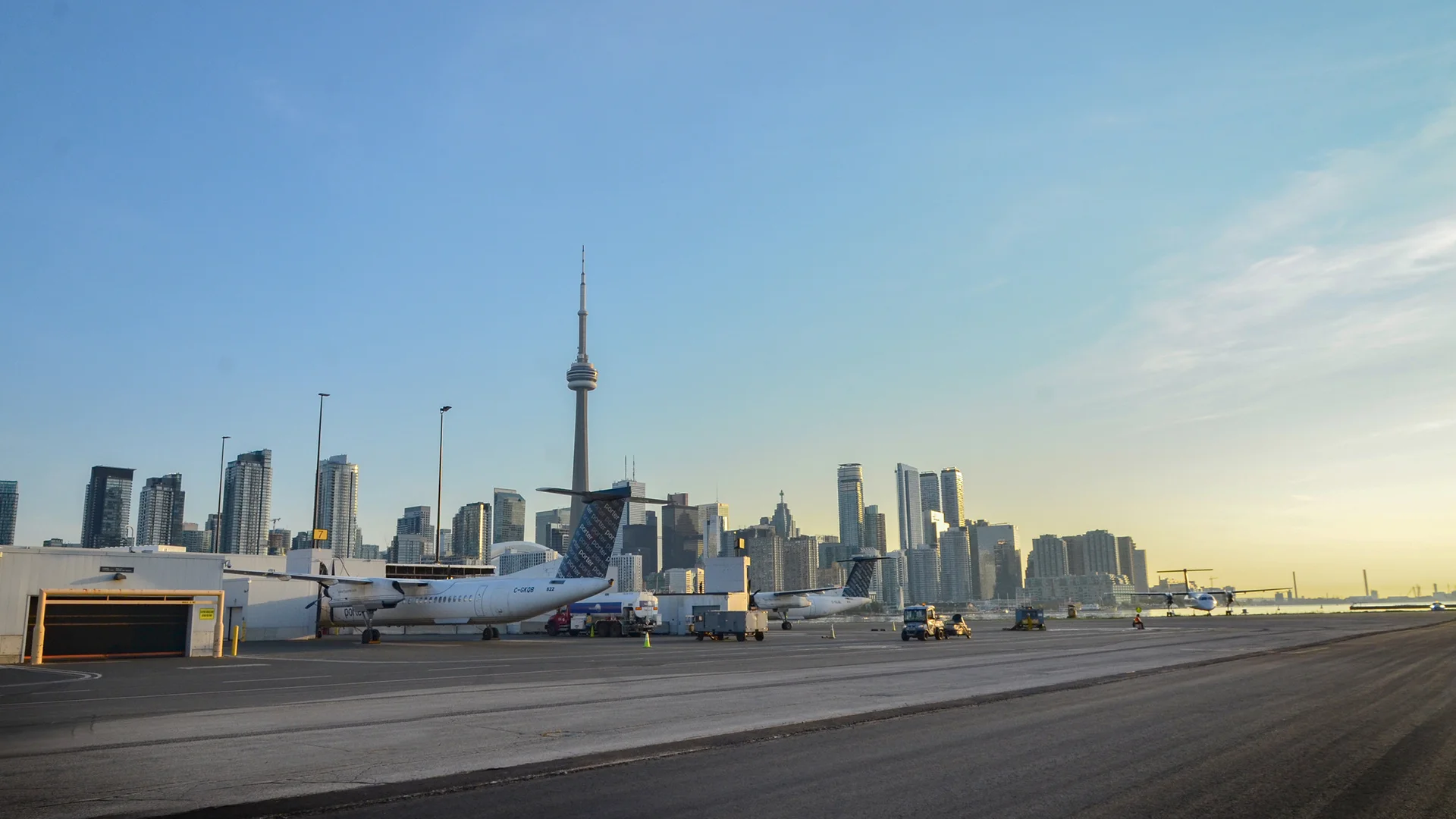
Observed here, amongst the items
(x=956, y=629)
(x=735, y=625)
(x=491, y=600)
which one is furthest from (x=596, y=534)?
(x=956, y=629)

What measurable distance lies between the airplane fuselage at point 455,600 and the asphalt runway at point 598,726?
2265 cm

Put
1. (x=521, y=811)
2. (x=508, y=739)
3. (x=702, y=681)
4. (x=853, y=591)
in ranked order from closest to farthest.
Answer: (x=521, y=811)
(x=508, y=739)
(x=702, y=681)
(x=853, y=591)

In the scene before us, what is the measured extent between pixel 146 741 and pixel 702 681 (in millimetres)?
14648

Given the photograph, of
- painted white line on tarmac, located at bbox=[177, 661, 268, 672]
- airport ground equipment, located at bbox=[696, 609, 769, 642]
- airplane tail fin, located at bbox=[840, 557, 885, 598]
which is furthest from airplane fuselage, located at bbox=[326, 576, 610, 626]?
airplane tail fin, located at bbox=[840, 557, 885, 598]

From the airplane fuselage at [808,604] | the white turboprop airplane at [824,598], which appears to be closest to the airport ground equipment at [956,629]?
the white turboprop airplane at [824,598]

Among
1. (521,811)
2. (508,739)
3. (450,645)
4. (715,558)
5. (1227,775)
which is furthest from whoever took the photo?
(715,558)

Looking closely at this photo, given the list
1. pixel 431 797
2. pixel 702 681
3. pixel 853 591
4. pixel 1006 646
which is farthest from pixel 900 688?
pixel 853 591

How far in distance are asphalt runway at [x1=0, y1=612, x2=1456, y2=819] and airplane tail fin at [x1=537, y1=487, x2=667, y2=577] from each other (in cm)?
2380

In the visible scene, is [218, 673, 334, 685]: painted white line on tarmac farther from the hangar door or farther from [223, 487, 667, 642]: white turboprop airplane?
[223, 487, 667, 642]: white turboprop airplane

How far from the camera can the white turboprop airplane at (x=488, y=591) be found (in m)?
58.4

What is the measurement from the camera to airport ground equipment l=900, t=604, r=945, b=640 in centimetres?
6059

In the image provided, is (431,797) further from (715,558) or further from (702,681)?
(715,558)

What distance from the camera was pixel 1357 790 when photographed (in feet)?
35.7

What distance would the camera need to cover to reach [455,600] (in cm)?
6231
